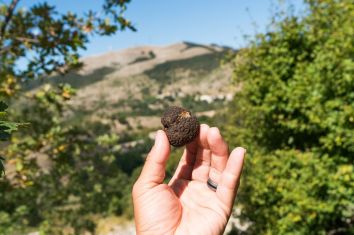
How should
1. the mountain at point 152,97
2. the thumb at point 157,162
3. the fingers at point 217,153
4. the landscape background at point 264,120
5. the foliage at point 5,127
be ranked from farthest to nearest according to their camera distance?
the mountain at point 152,97
the landscape background at point 264,120
the fingers at point 217,153
the thumb at point 157,162
the foliage at point 5,127

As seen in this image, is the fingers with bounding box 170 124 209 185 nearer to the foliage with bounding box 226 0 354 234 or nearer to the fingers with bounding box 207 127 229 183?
the fingers with bounding box 207 127 229 183

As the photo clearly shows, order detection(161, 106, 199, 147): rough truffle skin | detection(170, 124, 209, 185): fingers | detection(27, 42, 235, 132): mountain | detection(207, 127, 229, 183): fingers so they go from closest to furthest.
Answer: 1. detection(207, 127, 229, 183): fingers
2. detection(161, 106, 199, 147): rough truffle skin
3. detection(170, 124, 209, 185): fingers
4. detection(27, 42, 235, 132): mountain

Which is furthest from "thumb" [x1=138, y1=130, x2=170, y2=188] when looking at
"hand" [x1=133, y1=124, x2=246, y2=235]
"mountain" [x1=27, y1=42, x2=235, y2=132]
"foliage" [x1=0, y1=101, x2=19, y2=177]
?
"mountain" [x1=27, y1=42, x2=235, y2=132]

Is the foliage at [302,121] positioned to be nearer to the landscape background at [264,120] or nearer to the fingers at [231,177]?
the landscape background at [264,120]

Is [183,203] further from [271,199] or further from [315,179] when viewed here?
[271,199]

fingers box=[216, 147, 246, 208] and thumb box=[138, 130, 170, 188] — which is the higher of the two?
thumb box=[138, 130, 170, 188]

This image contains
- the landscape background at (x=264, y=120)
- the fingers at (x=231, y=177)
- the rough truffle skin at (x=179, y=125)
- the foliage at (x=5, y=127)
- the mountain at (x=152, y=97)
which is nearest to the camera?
the foliage at (x=5, y=127)

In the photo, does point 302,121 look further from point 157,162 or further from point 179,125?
point 157,162

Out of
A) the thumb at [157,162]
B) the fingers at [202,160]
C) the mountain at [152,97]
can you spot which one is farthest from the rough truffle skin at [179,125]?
the mountain at [152,97]
